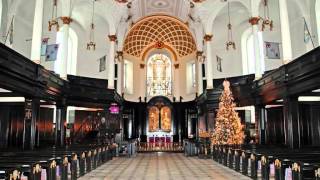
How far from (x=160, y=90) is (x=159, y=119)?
3.96m

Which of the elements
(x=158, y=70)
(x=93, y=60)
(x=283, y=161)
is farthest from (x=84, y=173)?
(x=158, y=70)

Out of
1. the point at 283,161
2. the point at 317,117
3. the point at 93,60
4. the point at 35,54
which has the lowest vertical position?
the point at 283,161

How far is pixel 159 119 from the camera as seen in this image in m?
30.0

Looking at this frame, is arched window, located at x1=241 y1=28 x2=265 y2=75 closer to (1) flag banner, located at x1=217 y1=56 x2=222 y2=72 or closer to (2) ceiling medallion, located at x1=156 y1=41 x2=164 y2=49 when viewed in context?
(1) flag banner, located at x1=217 y1=56 x2=222 y2=72

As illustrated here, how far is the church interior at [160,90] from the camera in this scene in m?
11.0

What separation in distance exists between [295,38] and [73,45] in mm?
17787

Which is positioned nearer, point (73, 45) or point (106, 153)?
point (106, 153)

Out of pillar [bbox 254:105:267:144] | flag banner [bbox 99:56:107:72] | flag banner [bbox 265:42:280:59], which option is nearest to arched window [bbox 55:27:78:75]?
flag banner [bbox 99:56:107:72]

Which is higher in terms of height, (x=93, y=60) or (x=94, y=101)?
(x=93, y=60)

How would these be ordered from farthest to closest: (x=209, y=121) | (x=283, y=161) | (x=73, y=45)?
(x=73, y=45) < (x=209, y=121) < (x=283, y=161)

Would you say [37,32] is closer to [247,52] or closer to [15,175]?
[15,175]

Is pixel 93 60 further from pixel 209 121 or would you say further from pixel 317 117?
pixel 317 117

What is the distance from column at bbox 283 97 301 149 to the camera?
1274 centimetres

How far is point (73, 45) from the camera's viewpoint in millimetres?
26500
